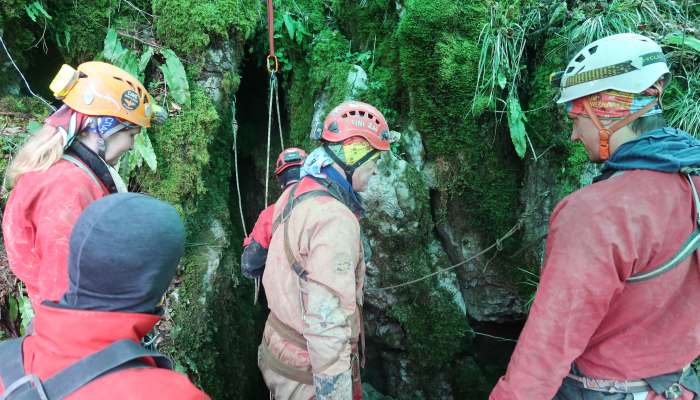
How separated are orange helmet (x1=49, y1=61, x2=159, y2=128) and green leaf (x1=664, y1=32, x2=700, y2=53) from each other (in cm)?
457

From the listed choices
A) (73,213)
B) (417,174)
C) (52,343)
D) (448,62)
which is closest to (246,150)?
(417,174)

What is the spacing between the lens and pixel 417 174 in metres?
5.79

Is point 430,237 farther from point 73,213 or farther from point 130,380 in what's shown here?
point 130,380

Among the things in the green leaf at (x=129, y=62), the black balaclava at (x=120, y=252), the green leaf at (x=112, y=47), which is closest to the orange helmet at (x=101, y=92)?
the black balaclava at (x=120, y=252)

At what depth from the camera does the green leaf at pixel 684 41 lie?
3848 mm

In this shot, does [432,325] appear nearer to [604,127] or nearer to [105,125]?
[604,127]

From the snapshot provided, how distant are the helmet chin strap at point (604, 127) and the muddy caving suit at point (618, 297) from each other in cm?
23

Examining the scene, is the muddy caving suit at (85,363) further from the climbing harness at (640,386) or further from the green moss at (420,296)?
the green moss at (420,296)

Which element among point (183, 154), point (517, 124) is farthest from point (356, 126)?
point (183, 154)

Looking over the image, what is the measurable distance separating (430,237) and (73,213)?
456 cm

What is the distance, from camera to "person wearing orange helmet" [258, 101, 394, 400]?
8.34 ft

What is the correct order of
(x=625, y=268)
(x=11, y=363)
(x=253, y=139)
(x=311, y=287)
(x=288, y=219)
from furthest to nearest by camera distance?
(x=253, y=139) → (x=288, y=219) → (x=311, y=287) → (x=625, y=268) → (x=11, y=363)

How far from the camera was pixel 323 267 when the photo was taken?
2.53m

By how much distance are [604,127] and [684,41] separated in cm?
252
